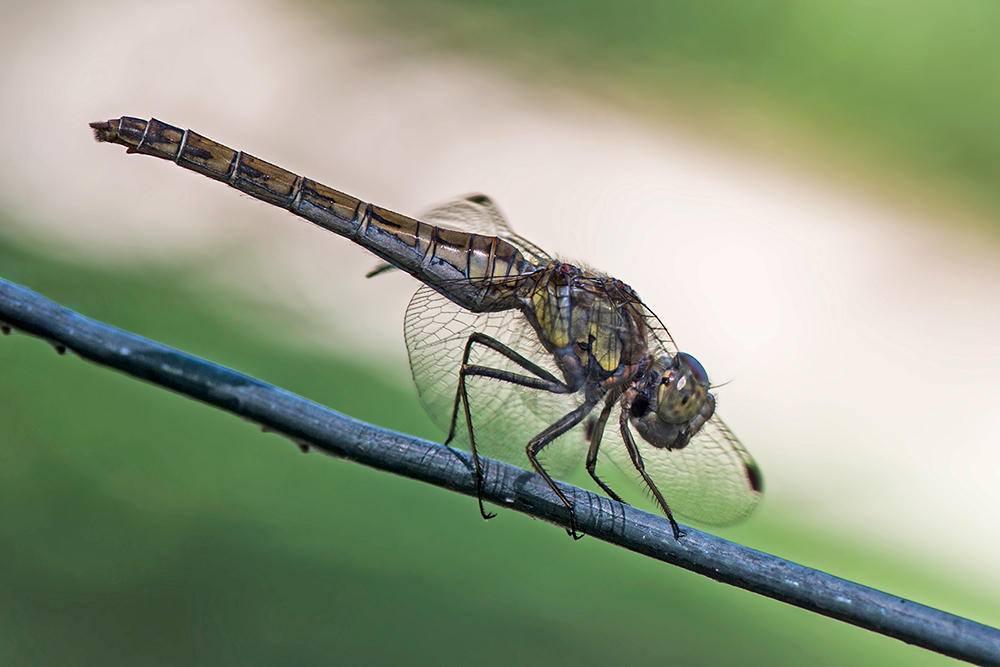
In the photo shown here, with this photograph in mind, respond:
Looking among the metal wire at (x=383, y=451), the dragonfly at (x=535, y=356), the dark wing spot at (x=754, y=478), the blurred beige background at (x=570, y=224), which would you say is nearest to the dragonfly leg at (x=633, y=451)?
the dragonfly at (x=535, y=356)

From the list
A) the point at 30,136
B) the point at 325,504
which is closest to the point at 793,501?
the point at 325,504

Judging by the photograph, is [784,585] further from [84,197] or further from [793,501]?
[84,197]

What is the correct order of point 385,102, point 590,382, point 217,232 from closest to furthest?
point 590,382 < point 217,232 < point 385,102

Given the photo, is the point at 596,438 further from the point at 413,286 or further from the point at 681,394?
the point at 413,286

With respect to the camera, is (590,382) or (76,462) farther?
(76,462)

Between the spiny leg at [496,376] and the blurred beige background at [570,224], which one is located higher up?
the blurred beige background at [570,224]

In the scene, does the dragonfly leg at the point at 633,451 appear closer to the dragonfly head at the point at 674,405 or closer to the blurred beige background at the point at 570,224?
the dragonfly head at the point at 674,405
